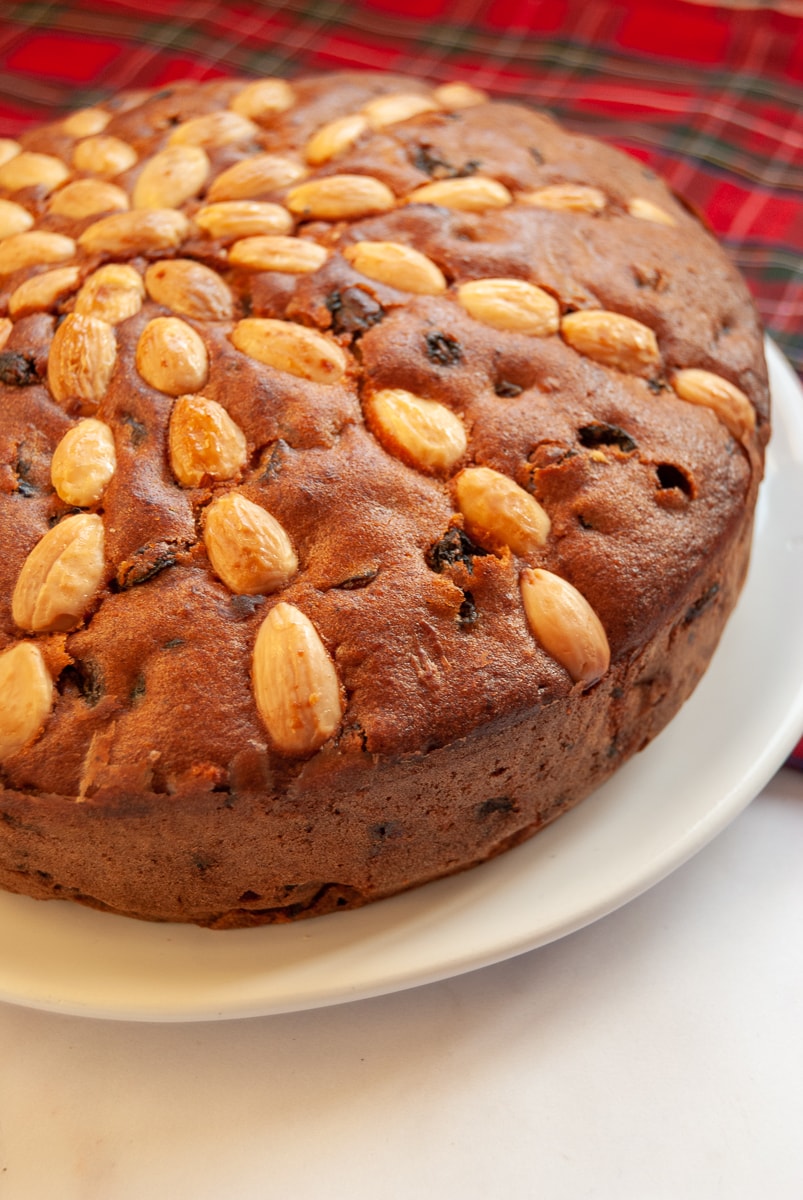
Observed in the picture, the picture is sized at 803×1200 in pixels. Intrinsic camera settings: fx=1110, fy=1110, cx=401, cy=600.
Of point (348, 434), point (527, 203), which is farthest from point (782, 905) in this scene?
point (527, 203)

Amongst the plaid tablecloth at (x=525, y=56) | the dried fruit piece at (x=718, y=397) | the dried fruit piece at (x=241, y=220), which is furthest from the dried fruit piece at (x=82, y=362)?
the plaid tablecloth at (x=525, y=56)

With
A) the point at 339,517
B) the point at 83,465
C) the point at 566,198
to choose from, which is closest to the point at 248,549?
the point at 339,517

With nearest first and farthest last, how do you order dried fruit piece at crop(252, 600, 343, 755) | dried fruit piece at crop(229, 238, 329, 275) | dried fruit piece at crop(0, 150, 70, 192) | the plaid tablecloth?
dried fruit piece at crop(252, 600, 343, 755)
dried fruit piece at crop(229, 238, 329, 275)
dried fruit piece at crop(0, 150, 70, 192)
the plaid tablecloth

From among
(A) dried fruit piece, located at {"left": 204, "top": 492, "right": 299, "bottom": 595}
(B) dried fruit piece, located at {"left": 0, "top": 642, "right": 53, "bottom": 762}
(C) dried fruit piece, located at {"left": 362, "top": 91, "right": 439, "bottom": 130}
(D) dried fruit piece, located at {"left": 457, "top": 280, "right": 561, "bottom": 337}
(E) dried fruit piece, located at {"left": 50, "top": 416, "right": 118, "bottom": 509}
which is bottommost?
(B) dried fruit piece, located at {"left": 0, "top": 642, "right": 53, "bottom": 762}

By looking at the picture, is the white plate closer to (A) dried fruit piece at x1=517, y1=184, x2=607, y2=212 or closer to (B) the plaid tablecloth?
(A) dried fruit piece at x1=517, y1=184, x2=607, y2=212

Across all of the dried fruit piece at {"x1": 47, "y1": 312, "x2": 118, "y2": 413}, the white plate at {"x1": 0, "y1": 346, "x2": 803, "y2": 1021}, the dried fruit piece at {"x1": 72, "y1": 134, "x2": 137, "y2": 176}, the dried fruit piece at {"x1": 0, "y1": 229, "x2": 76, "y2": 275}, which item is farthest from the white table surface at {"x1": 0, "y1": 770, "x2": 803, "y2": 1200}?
the dried fruit piece at {"x1": 72, "y1": 134, "x2": 137, "y2": 176}

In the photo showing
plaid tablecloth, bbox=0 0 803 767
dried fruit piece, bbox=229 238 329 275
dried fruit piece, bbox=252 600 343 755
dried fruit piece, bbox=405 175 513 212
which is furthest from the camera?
plaid tablecloth, bbox=0 0 803 767
